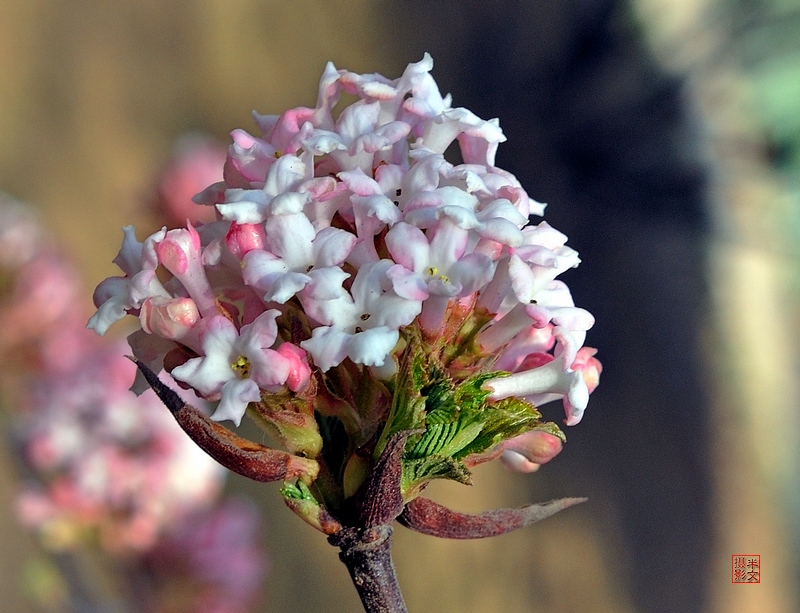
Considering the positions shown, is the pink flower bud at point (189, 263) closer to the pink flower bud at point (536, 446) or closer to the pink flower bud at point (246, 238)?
the pink flower bud at point (246, 238)

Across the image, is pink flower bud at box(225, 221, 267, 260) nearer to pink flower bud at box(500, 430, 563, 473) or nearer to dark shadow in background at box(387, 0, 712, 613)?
pink flower bud at box(500, 430, 563, 473)

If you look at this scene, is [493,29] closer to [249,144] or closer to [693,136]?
[693,136]

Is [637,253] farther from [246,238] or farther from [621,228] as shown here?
[246,238]

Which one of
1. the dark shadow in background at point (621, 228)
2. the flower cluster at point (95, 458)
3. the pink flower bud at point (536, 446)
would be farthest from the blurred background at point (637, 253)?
the pink flower bud at point (536, 446)

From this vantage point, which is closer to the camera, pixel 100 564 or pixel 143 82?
pixel 100 564

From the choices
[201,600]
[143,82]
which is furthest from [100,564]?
[143,82]
